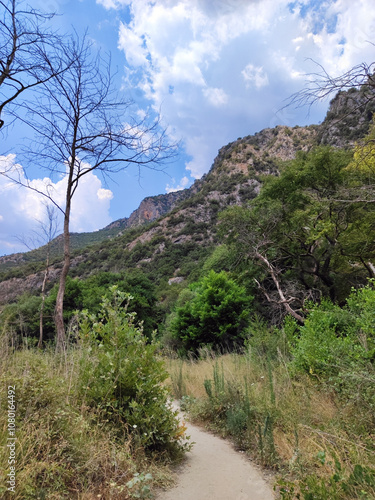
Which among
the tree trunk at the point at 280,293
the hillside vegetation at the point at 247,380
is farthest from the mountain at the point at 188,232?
the tree trunk at the point at 280,293

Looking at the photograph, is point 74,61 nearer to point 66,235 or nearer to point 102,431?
point 66,235

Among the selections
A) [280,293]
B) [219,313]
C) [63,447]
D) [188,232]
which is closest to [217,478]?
[63,447]

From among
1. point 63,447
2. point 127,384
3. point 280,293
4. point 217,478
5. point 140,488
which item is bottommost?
point 217,478

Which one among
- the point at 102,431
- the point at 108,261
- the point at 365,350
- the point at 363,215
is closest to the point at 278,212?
the point at 363,215

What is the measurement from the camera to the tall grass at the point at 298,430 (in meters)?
2.44

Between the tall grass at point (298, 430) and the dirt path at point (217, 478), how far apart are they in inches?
8.9

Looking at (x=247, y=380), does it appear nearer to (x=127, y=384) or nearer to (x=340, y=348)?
(x=340, y=348)

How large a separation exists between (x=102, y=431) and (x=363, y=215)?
12.2 m

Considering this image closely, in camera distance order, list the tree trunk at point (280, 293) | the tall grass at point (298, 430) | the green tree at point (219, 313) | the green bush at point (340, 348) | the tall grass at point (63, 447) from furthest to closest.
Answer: the green tree at point (219, 313), the tree trunk at point (280, 293), the green bush at point (340, 348), the tall grass at point (298, 430), the tall grass at point (63, 447)

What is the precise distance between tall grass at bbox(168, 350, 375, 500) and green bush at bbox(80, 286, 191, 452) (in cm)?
125

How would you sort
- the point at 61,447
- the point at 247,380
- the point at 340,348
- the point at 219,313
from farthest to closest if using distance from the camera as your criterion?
the point at 219,313 < the point at 247,380 < the point at 340,348 < the point at 61,447

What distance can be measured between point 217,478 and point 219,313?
10.5m

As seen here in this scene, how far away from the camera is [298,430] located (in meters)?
3.95

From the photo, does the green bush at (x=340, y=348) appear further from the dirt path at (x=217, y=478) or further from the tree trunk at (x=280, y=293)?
the tree trunk at (x=280, y=293)
